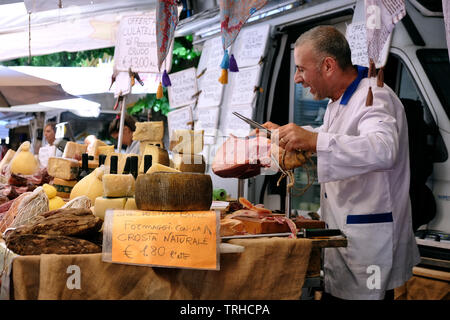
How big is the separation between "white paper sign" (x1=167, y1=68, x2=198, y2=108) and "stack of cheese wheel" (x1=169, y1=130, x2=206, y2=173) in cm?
391

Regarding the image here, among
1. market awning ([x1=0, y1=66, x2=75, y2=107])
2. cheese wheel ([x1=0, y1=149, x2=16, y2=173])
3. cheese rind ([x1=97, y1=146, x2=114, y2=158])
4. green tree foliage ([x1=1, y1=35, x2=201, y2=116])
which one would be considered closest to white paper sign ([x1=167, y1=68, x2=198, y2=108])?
green tree foliage ([x1=1, y1=35, x2=201, y2=116])

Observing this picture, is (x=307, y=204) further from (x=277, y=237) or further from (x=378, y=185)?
(x=277, y=237)

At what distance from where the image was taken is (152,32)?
4363 mm

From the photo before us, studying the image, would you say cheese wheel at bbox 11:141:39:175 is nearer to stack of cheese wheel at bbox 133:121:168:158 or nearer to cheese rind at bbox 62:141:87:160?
cheese rind at bbox 62:141:87:160

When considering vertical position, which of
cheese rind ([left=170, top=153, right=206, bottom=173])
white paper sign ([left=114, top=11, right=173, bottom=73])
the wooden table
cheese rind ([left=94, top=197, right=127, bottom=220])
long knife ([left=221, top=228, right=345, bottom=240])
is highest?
white paper sign ([left=114, top=11, right=173, bottom=73])

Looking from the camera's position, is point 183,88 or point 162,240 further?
point 183,88

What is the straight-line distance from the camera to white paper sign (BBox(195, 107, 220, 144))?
6219mm

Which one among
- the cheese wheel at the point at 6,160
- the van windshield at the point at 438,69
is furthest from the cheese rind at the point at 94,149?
the van windshield at the point at 438,69

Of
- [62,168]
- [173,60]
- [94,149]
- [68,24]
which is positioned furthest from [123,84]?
[173,60]

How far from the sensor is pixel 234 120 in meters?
5.96

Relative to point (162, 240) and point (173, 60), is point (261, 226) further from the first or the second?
point (173, 60)

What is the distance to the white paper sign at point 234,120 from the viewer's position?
5.71 m

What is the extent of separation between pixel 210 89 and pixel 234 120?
2.31 ft

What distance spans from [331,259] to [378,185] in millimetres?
439
